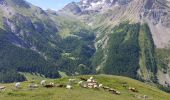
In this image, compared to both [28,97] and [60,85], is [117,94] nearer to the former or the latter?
[60,85]

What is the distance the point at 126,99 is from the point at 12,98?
83.0 feet

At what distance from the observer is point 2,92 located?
82.8 metres

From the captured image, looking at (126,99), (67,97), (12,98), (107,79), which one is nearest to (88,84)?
(126,99)

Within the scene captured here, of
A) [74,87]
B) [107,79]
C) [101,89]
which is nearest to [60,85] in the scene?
[74,87]

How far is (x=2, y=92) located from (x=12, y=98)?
6364mm

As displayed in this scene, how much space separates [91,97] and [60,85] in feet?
39.1

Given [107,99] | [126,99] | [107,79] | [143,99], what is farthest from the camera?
[107,79]

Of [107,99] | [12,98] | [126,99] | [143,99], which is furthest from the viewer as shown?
[143,99]

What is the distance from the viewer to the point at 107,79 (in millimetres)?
139375

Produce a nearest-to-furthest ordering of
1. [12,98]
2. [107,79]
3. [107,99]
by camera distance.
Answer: [12,98] → [107,99] → [107,79]

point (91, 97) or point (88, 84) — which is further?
point (88, 84)

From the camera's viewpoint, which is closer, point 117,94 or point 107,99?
point 107,99

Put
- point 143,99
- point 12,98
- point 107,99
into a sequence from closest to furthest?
1. point 12,98
2. point 107,99
3. point 143,99

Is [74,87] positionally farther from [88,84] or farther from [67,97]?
[67,97]
